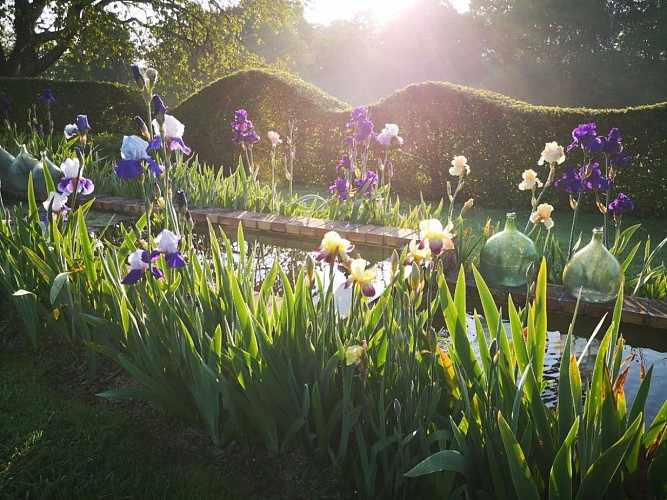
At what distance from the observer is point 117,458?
1.97m

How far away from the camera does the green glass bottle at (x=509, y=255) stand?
3.43m

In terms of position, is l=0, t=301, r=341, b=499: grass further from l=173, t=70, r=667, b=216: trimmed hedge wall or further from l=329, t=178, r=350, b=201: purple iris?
l=173, t=70, r=667, b=216: trimmed hedge wall

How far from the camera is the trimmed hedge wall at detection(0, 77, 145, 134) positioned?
12070 millimetres

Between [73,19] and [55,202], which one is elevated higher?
[73,19]

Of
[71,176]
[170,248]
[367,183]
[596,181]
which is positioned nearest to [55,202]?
[71,176]

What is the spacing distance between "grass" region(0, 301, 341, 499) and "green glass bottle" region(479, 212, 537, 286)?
2.03m

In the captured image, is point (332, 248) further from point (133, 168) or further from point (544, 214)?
point (544, 214)

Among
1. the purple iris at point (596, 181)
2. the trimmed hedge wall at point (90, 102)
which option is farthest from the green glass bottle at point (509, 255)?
the trimmed hedge wall at point (90, 102)

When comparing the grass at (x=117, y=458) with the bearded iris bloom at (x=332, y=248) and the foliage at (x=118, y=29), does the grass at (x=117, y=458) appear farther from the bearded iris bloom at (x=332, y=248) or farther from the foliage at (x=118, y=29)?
the foliage at (x=118, y=29)

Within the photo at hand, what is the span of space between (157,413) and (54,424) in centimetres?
38

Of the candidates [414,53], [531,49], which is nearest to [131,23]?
[531,49]

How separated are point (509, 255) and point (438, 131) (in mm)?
4961

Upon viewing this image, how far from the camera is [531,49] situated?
30344 millimetres

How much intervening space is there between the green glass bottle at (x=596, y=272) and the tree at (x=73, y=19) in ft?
51.4
